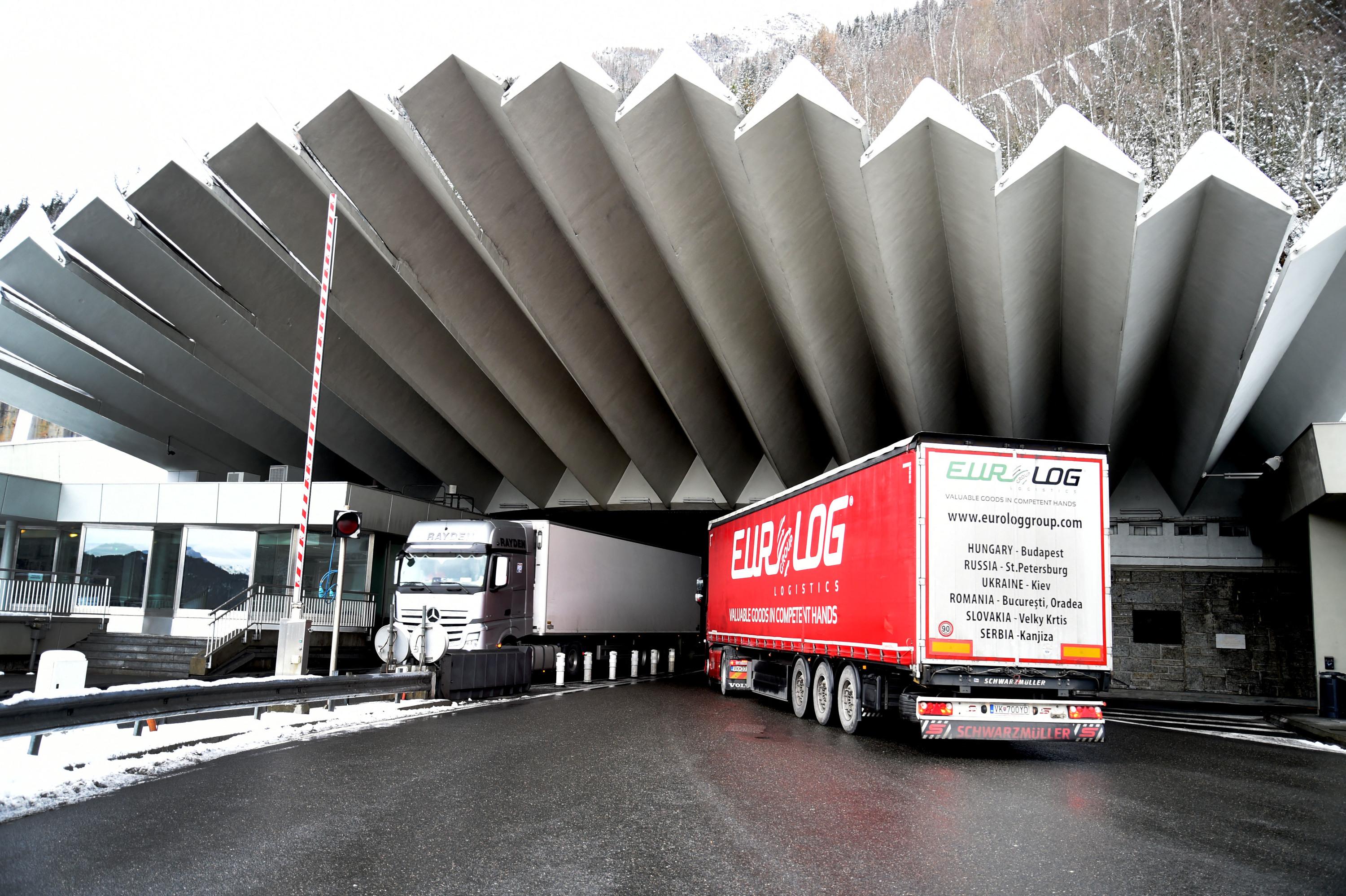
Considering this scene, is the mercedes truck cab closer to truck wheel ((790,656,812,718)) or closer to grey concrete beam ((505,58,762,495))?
truck wheel ((790,656,812,718))

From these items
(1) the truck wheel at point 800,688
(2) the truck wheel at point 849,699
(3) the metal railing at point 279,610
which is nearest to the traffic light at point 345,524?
(1) the truck wheel at point 800,688

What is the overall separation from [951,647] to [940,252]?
1193 cm

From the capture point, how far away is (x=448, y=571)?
1881 centimetres

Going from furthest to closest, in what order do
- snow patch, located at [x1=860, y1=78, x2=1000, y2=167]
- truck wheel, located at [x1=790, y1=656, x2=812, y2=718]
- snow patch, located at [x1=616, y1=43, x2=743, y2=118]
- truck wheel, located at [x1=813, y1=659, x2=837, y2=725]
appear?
snow patch, located at [x1=616, y1=43, x2=743, y2=118]
snow patch, located at [x1=860, y1=78, x2=1000, y2=167]
truck wheel, located at [x1=790, y1=656, x2=812, y2=718]
truck wheel, located at [x1=813, y1=659, x2=837, y2=725]

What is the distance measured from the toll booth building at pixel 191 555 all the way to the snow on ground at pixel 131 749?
547 inches

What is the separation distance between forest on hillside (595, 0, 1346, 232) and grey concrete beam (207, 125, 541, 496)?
19581 millimetres

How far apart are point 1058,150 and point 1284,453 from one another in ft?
32.4

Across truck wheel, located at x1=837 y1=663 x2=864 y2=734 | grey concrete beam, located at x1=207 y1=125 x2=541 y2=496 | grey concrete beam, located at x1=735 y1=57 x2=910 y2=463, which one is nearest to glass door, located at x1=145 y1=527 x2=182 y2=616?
grey concrete beam, located at x1=207 y1=125 x2=541 y2=496

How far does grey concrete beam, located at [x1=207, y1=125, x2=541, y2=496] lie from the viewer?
75.5ft

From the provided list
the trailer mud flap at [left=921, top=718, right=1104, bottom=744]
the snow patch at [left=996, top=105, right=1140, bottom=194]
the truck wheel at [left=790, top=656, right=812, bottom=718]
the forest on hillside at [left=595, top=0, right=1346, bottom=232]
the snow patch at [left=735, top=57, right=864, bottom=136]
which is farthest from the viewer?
the forest on hillside at [left=595, top=0, right=1346, bottom=232]

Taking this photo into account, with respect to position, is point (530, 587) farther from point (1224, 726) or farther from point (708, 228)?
point (1224, 726)

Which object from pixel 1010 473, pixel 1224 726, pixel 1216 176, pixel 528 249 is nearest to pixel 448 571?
pixel 528 249

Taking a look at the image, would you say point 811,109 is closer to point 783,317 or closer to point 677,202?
point 677,202

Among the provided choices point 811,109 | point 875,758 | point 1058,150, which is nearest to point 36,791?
point 875,758
